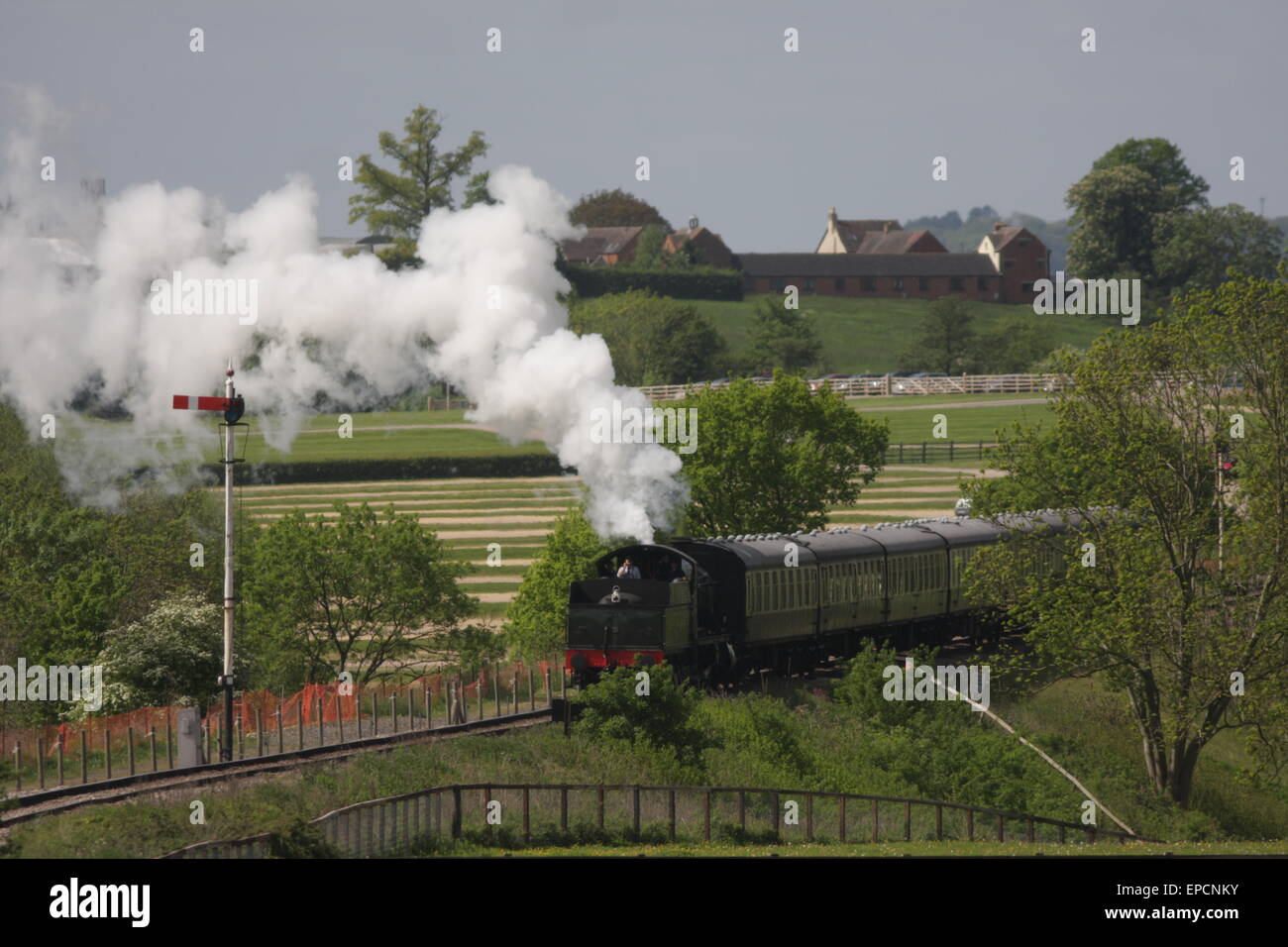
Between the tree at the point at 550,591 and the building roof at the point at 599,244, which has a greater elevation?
the building roof at the point at 599,244

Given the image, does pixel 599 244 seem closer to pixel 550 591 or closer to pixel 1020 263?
pixel 1020 263

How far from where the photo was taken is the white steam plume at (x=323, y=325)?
40.2m

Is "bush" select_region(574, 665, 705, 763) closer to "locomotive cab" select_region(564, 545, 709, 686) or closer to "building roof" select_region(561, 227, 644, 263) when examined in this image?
"locomotive cab" select_region(564, 545, 709, 686)

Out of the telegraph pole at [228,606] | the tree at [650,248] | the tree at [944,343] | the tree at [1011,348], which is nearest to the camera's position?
the telegraph pole at [228,606]

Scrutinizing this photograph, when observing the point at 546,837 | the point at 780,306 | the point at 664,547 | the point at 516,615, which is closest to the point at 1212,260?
the point at 780,306

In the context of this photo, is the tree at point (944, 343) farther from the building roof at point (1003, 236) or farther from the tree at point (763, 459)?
the tree at point (763, 459)

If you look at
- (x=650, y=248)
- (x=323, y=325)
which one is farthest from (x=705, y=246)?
(x=323, y=325)

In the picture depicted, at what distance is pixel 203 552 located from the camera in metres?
50.0

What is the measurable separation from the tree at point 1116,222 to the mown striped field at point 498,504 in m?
72.1

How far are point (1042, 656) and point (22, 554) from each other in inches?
1200

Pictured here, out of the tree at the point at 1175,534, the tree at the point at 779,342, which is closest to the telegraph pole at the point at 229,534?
the tree at the point at 1175,534

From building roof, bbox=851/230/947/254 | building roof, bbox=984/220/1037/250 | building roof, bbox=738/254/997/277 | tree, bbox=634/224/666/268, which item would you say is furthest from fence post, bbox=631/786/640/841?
building roof, bbox=851/230/947/254

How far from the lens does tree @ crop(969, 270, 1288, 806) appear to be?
37.3m

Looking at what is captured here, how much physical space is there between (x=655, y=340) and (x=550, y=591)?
69.5 meters
